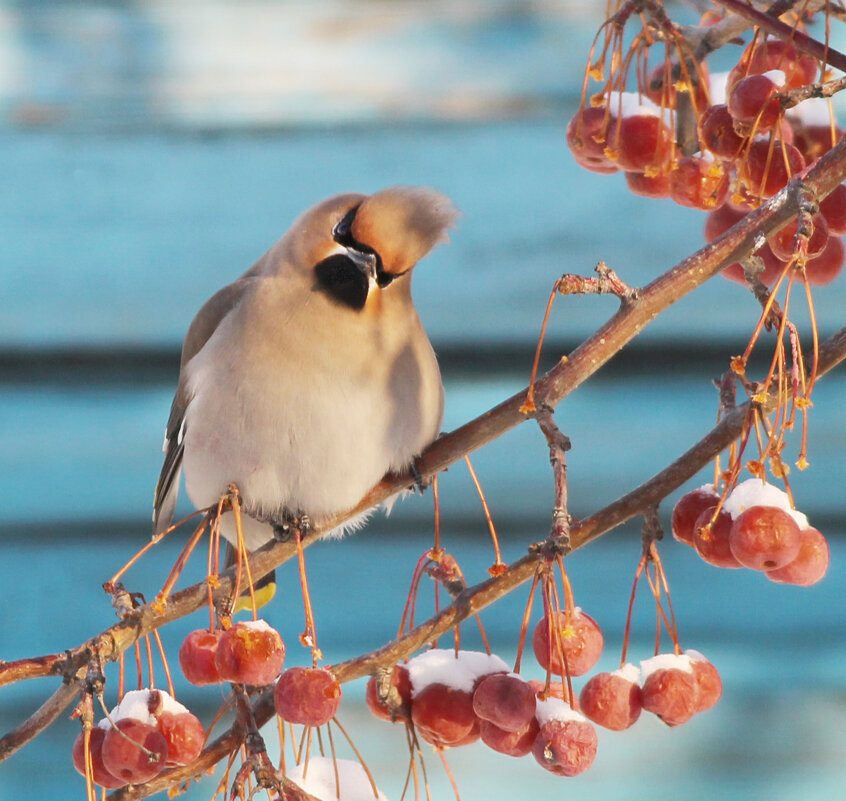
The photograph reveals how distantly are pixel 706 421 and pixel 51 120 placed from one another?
3.16 feet

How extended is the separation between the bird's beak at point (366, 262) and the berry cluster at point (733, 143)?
0.63ft

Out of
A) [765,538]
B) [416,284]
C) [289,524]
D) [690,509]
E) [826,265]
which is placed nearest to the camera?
[765,538]

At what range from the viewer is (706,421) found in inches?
62.4

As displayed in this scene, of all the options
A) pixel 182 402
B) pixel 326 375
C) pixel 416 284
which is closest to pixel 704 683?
pixel 326 375

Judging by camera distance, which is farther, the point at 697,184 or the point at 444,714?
the point at 697,184

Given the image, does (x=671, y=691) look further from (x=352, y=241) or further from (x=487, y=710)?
(x=352, y=241)

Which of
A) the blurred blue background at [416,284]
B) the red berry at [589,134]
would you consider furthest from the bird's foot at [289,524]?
the blurred blue background at [416,284]

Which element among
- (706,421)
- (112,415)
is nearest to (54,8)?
(112,415)

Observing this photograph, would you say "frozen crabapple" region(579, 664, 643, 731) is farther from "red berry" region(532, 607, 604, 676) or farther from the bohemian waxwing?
the bohemian waxwing

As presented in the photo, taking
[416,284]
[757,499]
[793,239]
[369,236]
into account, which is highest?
[416,284]

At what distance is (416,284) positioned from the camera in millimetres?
1579

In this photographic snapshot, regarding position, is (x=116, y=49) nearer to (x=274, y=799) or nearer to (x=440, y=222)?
(x=440, y=222)

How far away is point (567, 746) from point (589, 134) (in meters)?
0.47

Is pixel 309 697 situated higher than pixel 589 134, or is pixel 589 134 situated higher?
pixel 589 134
